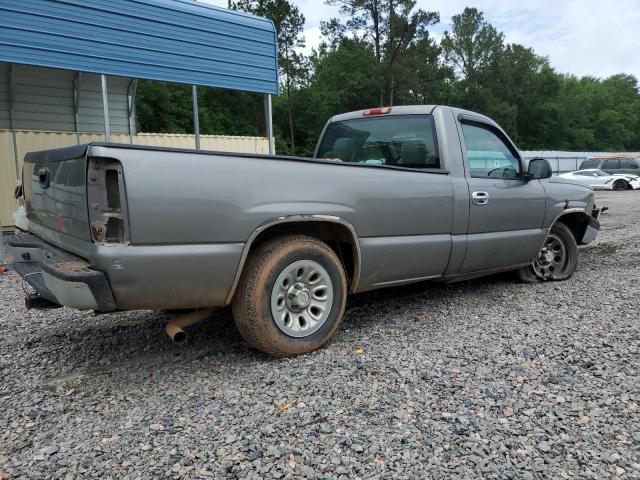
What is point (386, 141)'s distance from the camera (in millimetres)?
4730

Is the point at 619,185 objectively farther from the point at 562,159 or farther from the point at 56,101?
the point at 56,101

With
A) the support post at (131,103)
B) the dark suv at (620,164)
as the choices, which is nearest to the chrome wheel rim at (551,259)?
the support post at (131,103)

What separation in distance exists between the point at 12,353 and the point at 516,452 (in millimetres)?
3436

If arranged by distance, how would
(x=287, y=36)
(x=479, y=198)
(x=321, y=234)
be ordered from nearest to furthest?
(x=321, y=234)
(x=479, y=198)
(x=287, y=36)

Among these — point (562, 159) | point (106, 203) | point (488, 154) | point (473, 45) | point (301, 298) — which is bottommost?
point (301, 298)

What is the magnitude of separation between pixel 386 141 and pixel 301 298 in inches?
78.6

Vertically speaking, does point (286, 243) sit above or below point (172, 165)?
below

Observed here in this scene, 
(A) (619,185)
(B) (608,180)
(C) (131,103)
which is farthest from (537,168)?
(A) (619,185)

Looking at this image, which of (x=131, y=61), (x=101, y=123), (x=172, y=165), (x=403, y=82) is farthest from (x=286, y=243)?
(x=403, y=82)

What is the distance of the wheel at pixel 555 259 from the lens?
559 centimetres

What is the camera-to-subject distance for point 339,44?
131 ft

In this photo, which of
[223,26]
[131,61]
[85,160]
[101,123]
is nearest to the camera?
[85,160]

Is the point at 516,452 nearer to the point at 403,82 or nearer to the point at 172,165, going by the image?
the point at 172,165

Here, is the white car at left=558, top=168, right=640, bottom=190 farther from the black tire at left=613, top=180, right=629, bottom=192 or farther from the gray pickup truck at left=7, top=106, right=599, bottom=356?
the gray pickup truck at left=7, top=106, right=599, bottom=356
